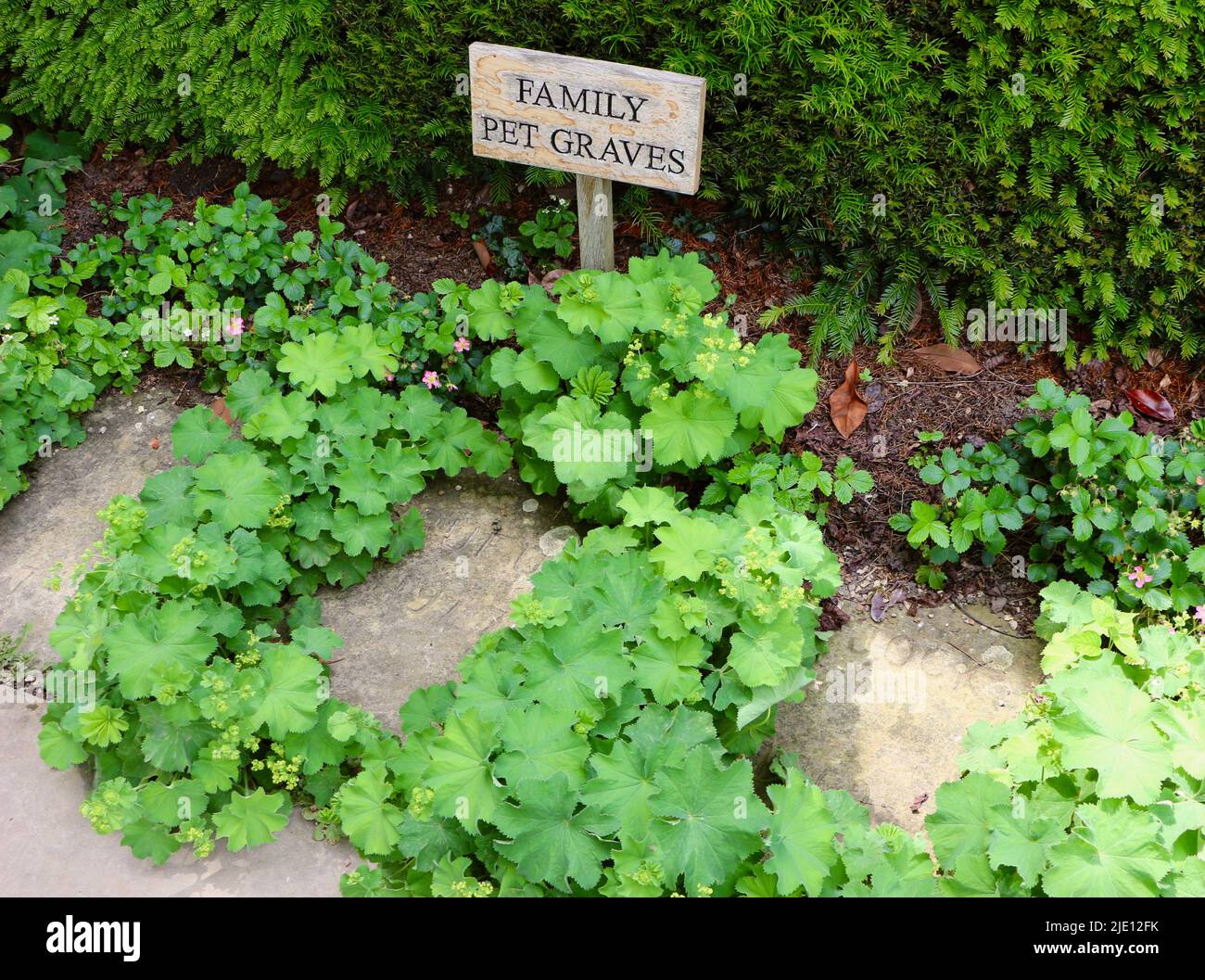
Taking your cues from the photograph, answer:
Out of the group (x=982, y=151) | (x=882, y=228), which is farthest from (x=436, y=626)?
(x=982, y=151)

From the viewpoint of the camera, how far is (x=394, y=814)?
3139 millimetres

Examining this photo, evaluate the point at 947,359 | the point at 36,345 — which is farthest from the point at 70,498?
the point at 947,359

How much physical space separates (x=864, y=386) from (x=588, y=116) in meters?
1.55

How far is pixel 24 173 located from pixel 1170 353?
17.0ft

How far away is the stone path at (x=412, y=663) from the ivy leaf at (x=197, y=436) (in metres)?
0.56

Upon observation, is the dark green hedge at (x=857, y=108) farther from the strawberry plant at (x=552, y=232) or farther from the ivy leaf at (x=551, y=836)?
the ivy leaf at (x=551, y=836)

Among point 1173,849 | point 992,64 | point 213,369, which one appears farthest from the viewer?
point 213,369

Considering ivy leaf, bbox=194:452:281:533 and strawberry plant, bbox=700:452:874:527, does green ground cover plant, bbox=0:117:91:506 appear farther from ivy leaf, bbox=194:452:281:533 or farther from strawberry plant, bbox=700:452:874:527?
strawberry plant, bbox=700:452:874:527

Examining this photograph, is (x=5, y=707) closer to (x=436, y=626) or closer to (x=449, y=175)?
(x=436, y=626)

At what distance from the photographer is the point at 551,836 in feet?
9.29

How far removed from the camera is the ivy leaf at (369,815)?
3.12 meters

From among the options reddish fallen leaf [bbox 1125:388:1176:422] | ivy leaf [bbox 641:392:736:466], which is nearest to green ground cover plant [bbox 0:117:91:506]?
ivy leaf [bbox 641:392:736:466]

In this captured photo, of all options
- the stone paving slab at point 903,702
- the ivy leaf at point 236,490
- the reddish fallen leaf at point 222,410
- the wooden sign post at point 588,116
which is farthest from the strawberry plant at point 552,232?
the stone paving slab at point 903,702

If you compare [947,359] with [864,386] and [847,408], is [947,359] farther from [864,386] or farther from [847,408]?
[847,408]
